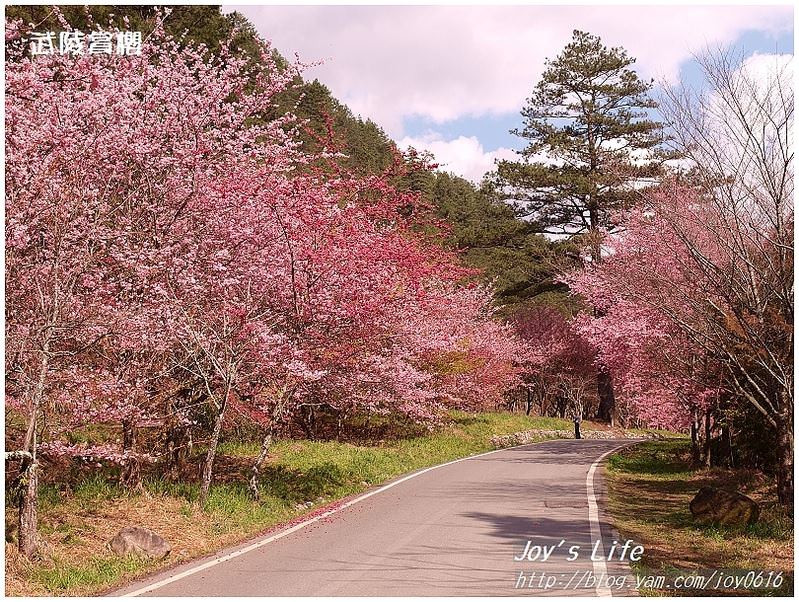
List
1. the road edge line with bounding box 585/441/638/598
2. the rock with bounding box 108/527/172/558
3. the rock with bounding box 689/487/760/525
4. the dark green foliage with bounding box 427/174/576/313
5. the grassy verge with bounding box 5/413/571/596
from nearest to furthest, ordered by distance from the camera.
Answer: the road edge line with bounding box 585/441/638/598
the grassy verge with bounding box 5/413/571/596
the rock with bounding box 108/527/172/558
the rock with bounding box 689/487/760/525
the dark green foliage with bounding box 427/174/576/313

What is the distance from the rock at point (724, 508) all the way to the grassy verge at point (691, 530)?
0.50 feet

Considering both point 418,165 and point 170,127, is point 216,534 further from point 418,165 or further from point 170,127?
point 418,165

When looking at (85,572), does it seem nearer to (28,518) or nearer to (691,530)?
(28,518)

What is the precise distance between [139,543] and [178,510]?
6.67 ft

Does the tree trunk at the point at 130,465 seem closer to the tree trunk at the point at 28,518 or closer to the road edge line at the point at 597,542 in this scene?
the tree trunk at the point at 28,518

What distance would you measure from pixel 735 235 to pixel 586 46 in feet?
94.0

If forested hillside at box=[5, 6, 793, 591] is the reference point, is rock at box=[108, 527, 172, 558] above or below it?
below

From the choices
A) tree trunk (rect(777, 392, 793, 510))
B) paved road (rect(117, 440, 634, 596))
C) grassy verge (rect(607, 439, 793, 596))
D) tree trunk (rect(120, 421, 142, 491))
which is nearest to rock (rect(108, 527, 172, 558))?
paved road (rect(117, 440, 634, 596))

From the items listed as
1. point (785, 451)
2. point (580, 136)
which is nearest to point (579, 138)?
point (580, 136)

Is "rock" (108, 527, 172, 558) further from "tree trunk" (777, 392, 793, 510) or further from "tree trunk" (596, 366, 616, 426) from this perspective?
"tree trunk" (596, 366, 616, 426)

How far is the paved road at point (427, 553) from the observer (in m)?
7.80

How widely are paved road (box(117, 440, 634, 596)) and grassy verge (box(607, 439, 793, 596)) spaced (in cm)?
56

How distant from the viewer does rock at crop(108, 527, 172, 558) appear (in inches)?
356

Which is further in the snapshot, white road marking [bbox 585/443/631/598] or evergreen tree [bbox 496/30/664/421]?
evergreen tree [bbox 496/30/664/421]
